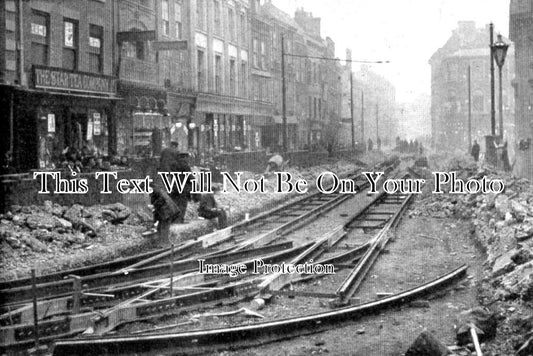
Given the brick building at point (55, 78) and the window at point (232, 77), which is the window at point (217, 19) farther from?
the brick building at point (55, 78)

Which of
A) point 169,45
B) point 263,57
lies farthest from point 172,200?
point 263,57

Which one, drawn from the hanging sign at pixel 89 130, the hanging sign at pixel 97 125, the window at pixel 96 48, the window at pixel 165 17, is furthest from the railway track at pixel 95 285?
the window at pixel 165 17

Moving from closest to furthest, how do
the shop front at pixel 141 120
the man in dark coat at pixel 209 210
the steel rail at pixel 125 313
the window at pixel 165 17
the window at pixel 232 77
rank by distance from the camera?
the steel rail at pixel 125 313, the man in dark coat at pixel 209 210, the shop front at pixel 141 120, the window at pixel 165 17, the window at pixel 232 77

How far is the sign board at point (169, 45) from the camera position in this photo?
72.2 ft

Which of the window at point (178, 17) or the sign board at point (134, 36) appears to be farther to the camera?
the window at point (178, 17)

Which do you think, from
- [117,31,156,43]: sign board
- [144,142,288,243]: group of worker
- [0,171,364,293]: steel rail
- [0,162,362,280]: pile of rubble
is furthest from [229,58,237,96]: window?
[0,171,364,293]: steel rail

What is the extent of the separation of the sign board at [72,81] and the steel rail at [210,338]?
13.4 m

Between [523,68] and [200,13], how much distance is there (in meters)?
18.2

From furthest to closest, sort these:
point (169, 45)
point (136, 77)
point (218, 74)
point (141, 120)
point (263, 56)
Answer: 1. point (263, 56)
2. point (218, 74)
3. point (141, 120)
4. point (136, 77)
5. point (169, 45)

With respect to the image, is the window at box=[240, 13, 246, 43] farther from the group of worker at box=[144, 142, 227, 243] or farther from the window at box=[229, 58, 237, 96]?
the group of worker at box=[144, 142, 227, 243]

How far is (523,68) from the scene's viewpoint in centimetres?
3266

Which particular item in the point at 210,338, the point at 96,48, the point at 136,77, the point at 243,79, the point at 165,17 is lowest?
the point at 210,338

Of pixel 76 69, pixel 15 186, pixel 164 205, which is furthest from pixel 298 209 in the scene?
pixel 76 69

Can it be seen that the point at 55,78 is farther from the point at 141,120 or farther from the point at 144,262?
the point at 144,262
